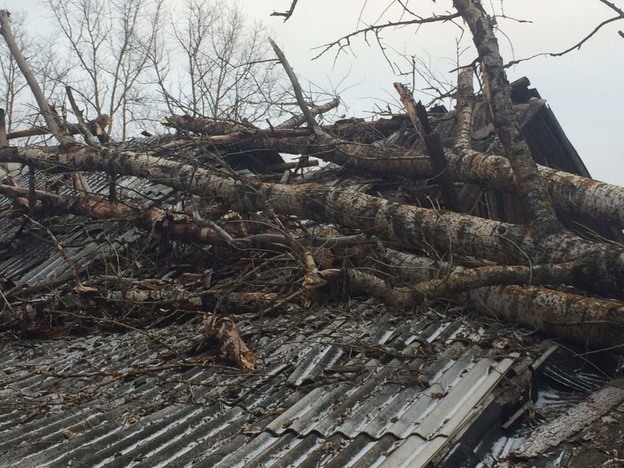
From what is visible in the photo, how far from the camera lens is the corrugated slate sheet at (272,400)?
2.78 meters

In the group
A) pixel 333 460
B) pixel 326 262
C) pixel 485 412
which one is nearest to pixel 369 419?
pixel 333 460

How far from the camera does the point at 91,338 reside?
5.17 metres

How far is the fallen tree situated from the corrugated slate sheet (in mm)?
499

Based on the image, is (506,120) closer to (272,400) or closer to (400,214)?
(400,214)

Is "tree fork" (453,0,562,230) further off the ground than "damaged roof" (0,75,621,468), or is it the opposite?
"tree fork" (453,0,562,230)

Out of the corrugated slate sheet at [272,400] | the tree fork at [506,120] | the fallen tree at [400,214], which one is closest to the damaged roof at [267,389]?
the corrugated slate sheet at [272,400]

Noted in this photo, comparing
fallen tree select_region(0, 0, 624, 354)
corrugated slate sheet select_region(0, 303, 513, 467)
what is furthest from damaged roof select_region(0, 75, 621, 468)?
fallen tree select_region(0, 0, 624, 354)

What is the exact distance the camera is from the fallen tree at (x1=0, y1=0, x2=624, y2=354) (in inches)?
166

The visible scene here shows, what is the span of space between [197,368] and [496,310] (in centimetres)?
216

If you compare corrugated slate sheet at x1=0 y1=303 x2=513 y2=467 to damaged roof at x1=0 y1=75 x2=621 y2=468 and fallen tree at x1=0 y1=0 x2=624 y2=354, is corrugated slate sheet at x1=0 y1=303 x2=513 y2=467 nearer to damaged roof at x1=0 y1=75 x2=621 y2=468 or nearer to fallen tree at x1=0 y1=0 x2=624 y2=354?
damaged roof at x1=0 y1=75 x2=621 y2=468

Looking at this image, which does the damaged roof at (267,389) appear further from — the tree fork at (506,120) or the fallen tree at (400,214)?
the tree fork at (506,120)

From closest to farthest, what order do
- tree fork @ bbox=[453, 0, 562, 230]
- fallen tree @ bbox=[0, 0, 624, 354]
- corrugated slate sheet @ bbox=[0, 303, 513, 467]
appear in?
corrugated slate sheet @ bbox=[0, 303, 513, 467] → fallen tree @ bbox=[0, 0, 624, 354] → tree fork @ bbox=[453, 0, 562, 230]

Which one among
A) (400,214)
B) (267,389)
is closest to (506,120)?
(400,214)

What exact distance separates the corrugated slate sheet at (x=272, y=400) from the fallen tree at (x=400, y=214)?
0.50 m
